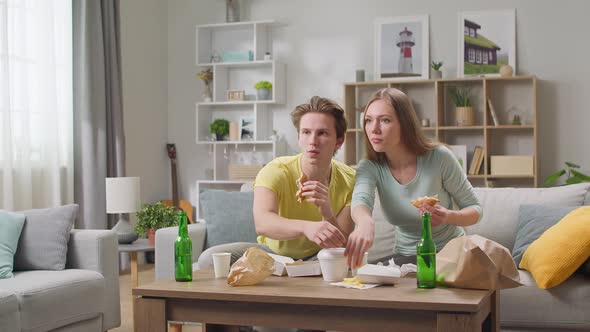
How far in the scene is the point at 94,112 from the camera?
5.79 metres

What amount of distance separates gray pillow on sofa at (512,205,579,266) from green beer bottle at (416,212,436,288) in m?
1.57

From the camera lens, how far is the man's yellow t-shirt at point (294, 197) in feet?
8.44

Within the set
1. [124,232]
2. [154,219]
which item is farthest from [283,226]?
[154,219]

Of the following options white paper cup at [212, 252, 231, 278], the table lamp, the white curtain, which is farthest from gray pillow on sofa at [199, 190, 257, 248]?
white paper cup at [212, 252, 231, 278]

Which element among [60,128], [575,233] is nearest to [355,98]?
[60,128]

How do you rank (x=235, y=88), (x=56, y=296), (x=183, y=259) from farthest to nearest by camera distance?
(x=235, y=88)
(x=56, y=296)
(x=183, y=259)

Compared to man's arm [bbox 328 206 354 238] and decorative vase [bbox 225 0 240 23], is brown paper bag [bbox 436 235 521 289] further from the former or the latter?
decorative vase [bbox 225 0 240 23]

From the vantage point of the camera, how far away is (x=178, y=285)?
196 centimetres

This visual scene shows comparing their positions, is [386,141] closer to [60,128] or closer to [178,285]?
[178,285]

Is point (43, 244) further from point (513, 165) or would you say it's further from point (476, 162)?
point (513, 165)

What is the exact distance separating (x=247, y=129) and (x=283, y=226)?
4.70 m

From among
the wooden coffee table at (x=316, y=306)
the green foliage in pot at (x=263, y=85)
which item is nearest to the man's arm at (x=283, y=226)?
the wooden coffee table at (x=316, y=306)

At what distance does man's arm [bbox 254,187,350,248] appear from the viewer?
2053mm

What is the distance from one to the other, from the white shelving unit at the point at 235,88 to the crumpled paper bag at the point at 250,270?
15.4 feet
